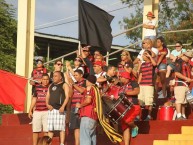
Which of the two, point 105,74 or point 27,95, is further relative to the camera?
point 27,95

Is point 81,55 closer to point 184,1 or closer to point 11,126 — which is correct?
point 11,126

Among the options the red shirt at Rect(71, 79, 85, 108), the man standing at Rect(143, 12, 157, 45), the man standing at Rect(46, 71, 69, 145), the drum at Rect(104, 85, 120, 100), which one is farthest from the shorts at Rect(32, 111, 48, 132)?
the man standing at Rect(143, 12, 157, 45)

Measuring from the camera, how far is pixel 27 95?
17.5 meters

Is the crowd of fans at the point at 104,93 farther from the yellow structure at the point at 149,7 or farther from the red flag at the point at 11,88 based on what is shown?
the yellow structure at the point at 149,7

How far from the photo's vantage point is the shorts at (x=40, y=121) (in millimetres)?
14336

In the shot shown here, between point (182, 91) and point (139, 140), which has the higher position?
point (182, 91)

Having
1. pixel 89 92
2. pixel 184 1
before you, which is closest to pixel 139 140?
pixel 89 92

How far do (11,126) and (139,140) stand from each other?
4.17m

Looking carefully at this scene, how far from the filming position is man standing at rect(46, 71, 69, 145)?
13.7 metres

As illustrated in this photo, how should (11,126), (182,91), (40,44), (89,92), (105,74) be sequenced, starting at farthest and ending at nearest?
(40,44), (11,126), (105,74), (182,91), (89,92)

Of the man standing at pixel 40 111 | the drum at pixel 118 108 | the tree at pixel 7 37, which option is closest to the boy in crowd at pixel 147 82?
the drum at pixel 118 108

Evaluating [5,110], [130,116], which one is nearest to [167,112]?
[130,116]

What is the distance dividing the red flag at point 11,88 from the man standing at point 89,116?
3.76m

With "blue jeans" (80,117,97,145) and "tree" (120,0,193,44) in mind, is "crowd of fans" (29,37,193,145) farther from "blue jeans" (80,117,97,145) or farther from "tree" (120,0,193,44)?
"tree" (120,0,193,44)
